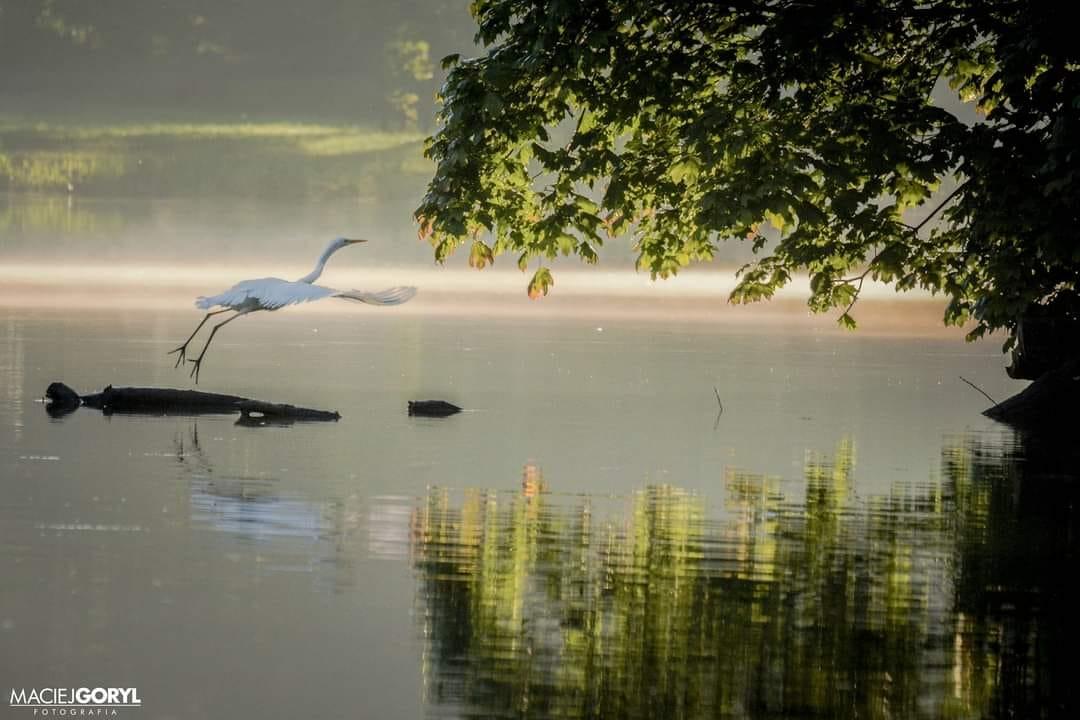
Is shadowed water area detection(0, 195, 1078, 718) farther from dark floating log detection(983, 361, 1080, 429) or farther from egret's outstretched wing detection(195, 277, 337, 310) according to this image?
egret's outstretched wing detection(195, 277, 337, 310)

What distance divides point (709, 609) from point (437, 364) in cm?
2780

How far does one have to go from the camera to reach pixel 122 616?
42.1 ft

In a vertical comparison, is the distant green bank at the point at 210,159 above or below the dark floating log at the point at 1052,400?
above

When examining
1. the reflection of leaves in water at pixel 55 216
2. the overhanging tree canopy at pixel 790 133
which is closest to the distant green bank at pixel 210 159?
the reflection of leaves in water at pixel 55 216

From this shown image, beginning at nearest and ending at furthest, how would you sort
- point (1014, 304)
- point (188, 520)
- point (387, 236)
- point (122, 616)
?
1. point (122, 616)
2. point (188, 520)
3. point (1014, 304)
4. point (387, 236)

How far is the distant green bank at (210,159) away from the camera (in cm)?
16675

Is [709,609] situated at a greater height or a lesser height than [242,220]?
lesser

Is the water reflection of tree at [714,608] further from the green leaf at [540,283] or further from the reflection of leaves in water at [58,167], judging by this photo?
the reflection of leaves in water at [58,167]

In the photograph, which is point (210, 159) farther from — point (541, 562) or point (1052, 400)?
point (541, 562)

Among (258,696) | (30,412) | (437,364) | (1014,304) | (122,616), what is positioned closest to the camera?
(258,696)

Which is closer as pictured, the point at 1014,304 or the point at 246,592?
the point at 246,592

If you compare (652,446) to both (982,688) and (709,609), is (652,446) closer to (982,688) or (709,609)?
(709,609)

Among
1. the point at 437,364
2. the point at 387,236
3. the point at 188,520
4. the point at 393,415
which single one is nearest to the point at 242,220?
the point at 387,236

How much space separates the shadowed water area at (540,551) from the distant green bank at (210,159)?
430ft
